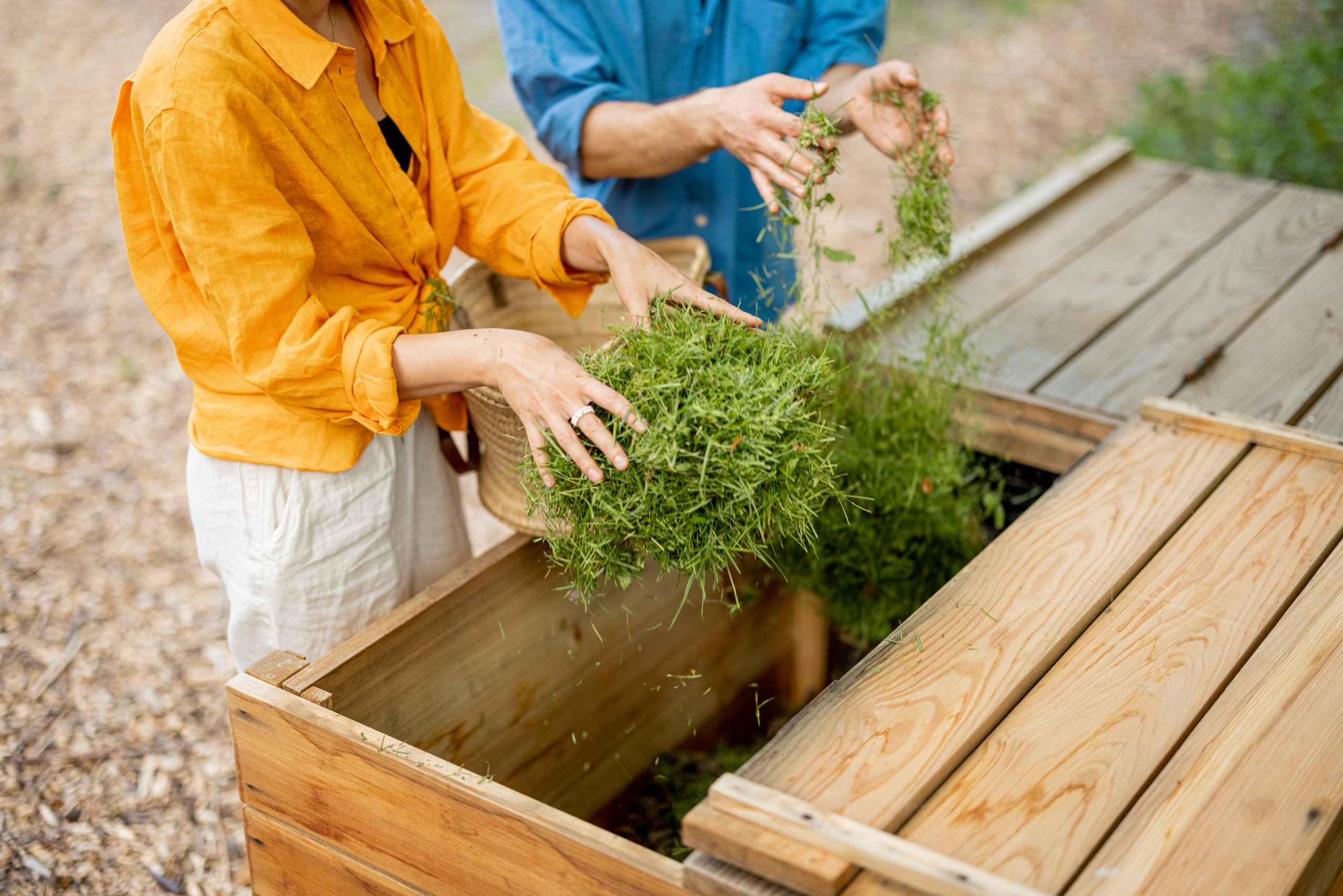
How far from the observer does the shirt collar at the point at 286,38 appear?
61.0 inches

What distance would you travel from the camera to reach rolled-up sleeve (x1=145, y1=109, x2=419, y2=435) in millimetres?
1474

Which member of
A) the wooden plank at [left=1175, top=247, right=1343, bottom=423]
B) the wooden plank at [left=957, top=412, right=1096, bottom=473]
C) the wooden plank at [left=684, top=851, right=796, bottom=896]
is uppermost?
the wooden plank at [left=684, top=851, right=796, bottom=896]

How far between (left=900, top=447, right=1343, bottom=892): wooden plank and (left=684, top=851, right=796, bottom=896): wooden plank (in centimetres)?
18

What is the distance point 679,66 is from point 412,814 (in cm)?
161

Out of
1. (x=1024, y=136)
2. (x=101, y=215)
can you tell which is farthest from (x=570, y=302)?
(x=1024, y=136)

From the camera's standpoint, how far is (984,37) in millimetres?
7184

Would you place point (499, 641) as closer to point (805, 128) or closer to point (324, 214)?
point (324, 214)

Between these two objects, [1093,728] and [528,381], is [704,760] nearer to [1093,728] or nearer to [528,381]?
[1093,728]

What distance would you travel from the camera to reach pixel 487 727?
6.93ft

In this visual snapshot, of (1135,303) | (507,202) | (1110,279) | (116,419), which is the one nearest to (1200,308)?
(1135,303)

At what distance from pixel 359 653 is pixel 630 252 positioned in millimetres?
763

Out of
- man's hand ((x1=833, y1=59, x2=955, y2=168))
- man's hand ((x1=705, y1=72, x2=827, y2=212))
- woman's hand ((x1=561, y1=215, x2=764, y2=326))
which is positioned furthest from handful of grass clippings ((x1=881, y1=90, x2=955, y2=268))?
woman's hand ((x1=561, y1=215, x2=764, y2=326))

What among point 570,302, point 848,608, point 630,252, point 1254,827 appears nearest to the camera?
point 1254,827

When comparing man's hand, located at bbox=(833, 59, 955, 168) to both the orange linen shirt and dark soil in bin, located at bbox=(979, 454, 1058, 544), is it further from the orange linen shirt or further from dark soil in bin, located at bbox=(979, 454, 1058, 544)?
dark soil in bin, located at bbox=(979, 454, 1058, 544)
